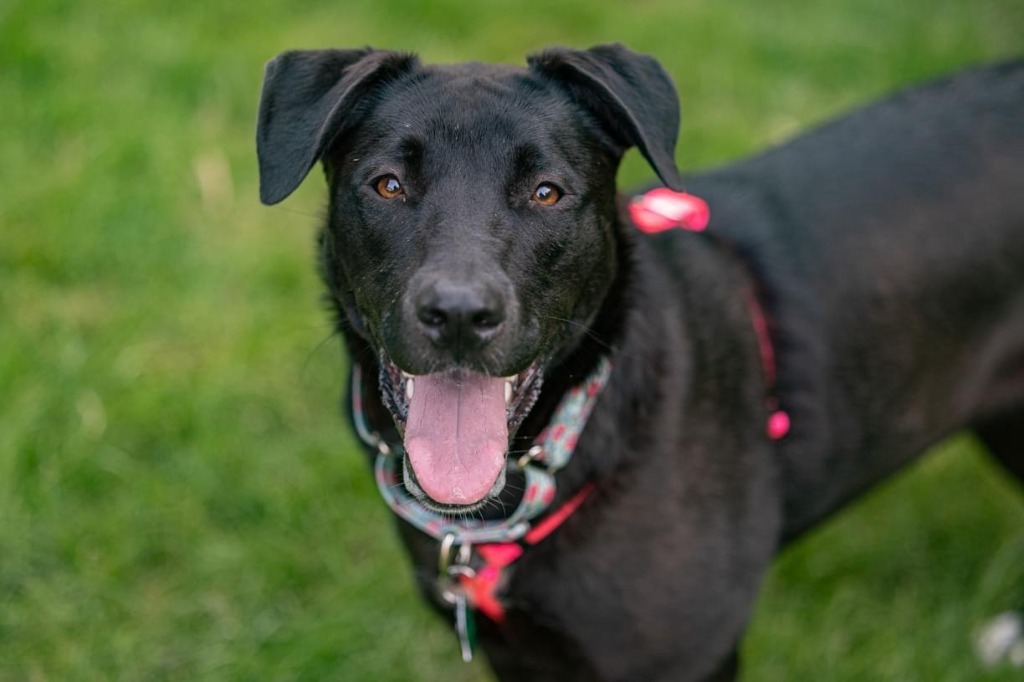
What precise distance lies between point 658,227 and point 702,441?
1.77ft

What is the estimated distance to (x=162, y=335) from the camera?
405 cm

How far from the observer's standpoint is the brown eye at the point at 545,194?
2.31 meters

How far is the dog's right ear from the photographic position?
2324mm

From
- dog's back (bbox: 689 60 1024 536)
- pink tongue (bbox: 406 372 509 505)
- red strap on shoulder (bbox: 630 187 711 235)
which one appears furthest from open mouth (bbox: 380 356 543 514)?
dog's back (bbox: 689 60 1024 536)

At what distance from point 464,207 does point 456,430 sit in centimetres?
44

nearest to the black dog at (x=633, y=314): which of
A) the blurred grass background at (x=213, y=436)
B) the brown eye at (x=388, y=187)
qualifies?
the brown eye at (x=388, y=187)

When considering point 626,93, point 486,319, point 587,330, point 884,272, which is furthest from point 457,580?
point 884,272

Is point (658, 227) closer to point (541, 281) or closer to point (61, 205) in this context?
point (541, 281)

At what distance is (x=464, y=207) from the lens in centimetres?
222

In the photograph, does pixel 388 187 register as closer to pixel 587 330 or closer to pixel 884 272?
pixel 587 330

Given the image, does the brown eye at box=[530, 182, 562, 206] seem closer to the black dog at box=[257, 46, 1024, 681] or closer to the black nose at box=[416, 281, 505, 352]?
the black dog at box=[257, 46, 1024, 681]

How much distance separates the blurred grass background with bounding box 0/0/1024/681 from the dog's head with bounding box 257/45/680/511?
514 mm

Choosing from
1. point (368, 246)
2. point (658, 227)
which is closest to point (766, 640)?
point (658, 227)

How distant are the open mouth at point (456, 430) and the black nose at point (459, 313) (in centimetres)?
12
